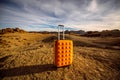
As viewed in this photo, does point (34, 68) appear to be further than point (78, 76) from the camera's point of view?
Yes

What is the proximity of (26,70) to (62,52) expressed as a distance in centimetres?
235

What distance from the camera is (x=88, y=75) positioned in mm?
4809

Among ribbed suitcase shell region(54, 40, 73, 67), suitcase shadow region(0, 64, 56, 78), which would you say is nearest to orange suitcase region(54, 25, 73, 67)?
ribbed suitcase shell region(54, 40, 73, 67)

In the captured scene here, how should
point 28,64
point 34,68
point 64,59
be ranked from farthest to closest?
point 28,64 → point 34,68 → point 64,59

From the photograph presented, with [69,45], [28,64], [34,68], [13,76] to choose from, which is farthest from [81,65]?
[13,76]

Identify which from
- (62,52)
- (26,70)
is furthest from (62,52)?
(26,70)

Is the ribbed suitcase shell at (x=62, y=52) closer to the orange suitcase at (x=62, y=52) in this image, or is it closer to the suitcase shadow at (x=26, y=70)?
the orange suitcase at (x=62, y=52)

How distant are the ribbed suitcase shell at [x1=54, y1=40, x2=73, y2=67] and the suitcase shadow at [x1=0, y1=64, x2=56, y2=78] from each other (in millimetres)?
629

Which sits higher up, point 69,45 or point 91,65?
point 69,45

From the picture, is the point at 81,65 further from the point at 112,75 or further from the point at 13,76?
the point at 13,76

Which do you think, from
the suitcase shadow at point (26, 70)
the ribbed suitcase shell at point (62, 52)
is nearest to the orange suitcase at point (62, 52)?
the ribbed suitcase shell at point (62, 52)

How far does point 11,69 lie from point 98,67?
5.24 metres

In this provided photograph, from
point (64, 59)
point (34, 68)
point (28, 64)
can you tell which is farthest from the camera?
point (28, 64)

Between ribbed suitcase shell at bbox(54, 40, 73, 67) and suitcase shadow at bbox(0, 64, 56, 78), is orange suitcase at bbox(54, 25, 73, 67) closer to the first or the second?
ribbed suitcase shell at bbox(54, 40, 73, 67)
